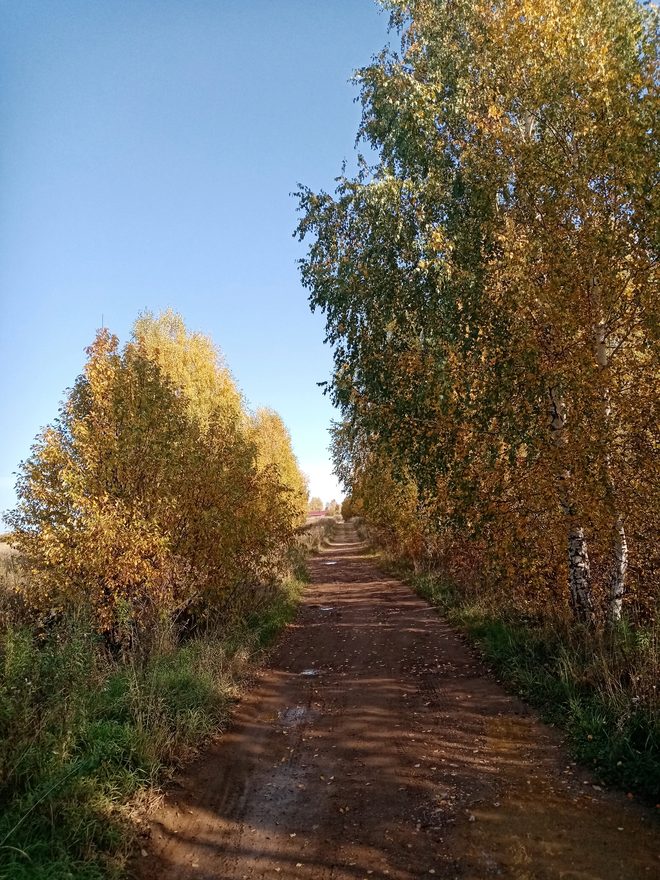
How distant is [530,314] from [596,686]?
4.93 m

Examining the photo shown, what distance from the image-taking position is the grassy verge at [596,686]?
16.3 feet

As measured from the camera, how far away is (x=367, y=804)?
477cm

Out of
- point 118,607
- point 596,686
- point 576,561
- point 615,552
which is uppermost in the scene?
point 615,552

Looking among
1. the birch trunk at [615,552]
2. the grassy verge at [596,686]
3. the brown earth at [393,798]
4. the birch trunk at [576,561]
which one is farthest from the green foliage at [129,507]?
the birch trunk at [615,552]

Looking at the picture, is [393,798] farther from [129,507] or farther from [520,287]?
[520,287]

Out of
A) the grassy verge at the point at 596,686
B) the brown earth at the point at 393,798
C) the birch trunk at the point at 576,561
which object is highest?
the birch trunk at the point at 576,561

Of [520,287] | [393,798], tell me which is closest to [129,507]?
[393,798]

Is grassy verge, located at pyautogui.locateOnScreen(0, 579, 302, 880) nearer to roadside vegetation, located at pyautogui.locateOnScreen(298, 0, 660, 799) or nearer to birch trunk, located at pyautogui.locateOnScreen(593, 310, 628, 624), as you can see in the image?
roadside vegetation, located at pyautogui.locateOnScreen(298, 0, 660, 799)

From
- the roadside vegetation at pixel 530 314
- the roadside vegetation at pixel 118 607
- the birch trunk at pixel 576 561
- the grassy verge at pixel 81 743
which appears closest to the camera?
the grassy verge at pixel 81 743

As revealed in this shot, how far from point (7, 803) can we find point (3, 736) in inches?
20.1

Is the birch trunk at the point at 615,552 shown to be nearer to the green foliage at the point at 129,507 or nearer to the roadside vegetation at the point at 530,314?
the roadside vegetation at the point at 530,314

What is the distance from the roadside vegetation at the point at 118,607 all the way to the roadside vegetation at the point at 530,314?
3481 mm

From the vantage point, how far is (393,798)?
4844 millimetres

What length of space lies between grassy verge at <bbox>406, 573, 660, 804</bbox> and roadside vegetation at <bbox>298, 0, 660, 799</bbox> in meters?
0.03
